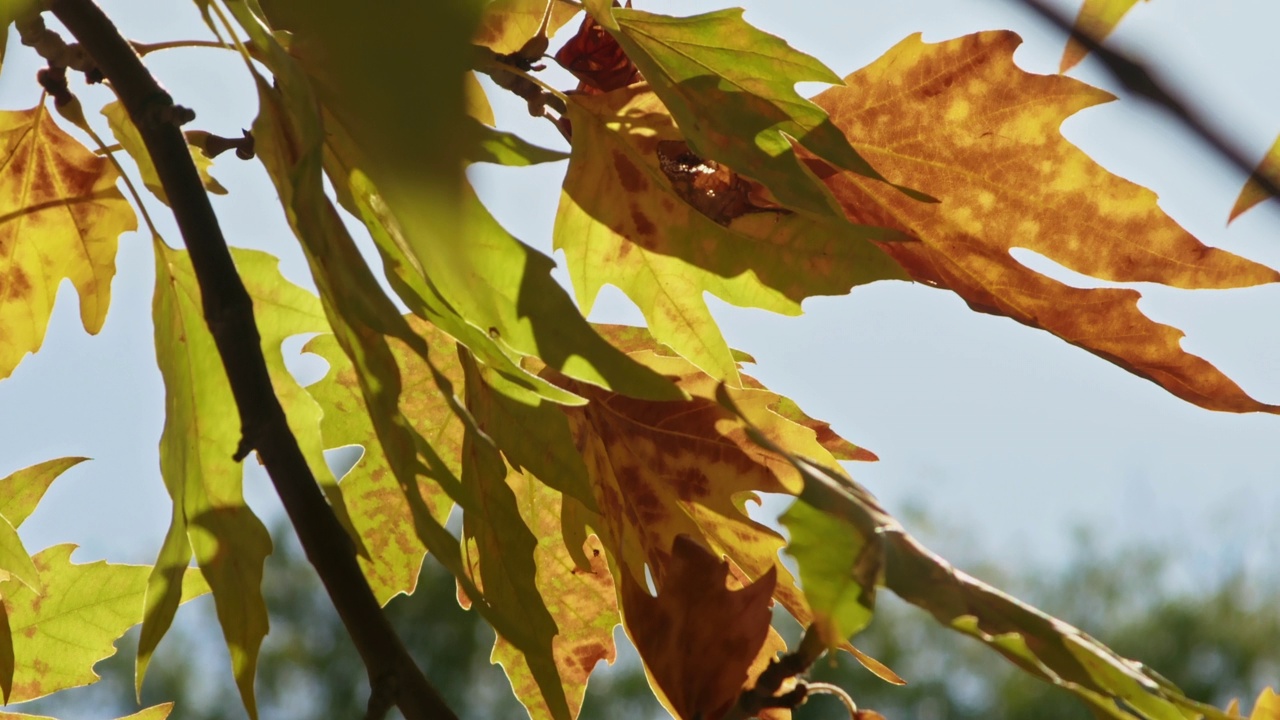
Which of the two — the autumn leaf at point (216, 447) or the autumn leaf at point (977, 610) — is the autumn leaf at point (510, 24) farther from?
the autumn leaf at point (977, 610)

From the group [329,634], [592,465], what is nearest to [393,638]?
[592,465]

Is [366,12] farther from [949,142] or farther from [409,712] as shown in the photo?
[949,142]

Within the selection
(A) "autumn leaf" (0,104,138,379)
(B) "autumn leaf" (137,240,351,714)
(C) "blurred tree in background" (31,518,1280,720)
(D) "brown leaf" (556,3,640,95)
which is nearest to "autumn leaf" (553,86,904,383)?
(D) "brown leaf" (556,3,640,95)

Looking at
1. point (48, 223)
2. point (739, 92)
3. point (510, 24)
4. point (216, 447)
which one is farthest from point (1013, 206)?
point (48, 223)

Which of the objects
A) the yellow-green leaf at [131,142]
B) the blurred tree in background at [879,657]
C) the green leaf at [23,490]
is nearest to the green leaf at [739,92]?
the yellow-green leaf at [131,142]

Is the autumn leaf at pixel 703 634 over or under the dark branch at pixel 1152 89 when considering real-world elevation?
under

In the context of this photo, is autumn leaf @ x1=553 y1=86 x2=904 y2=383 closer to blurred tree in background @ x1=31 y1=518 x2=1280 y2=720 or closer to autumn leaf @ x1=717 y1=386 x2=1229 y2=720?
autumn leaf @ x1=717 y1=386 x2=1229 y2=720

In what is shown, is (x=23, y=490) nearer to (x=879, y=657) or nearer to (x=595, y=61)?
(x=595, y=61)
